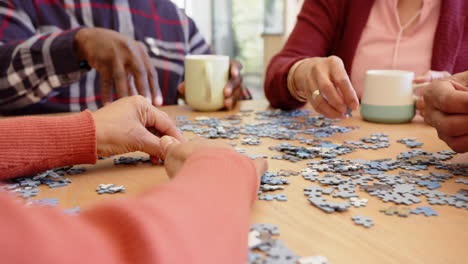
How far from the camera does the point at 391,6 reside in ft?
5.89

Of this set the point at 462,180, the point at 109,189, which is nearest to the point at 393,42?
the point at 462,180

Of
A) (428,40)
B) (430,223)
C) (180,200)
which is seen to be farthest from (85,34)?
(428,40)

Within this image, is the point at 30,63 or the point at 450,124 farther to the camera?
the point at 30,63

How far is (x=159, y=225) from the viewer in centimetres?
44

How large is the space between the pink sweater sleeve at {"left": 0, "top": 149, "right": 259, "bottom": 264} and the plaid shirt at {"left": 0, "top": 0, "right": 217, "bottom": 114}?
1157 mm

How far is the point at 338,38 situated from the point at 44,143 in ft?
4.82

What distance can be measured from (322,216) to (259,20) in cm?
474

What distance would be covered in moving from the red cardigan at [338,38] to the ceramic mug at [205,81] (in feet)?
0.76

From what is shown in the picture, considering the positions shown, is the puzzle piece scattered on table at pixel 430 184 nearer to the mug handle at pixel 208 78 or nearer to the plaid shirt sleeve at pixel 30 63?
the mug handle at pixel 208 78

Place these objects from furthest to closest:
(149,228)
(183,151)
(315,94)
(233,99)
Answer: (233,99)
(315,94)
(183,151)
(149,228)

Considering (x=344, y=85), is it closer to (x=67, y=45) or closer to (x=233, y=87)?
(x=233, y=87)

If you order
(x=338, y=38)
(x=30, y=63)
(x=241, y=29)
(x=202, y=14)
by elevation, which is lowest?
(x=30, y=63)

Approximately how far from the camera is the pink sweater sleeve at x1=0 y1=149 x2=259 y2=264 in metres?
0.35

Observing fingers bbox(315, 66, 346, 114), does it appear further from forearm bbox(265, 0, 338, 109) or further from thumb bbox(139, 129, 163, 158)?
thumb bbox(139, 129, 163, 158)
